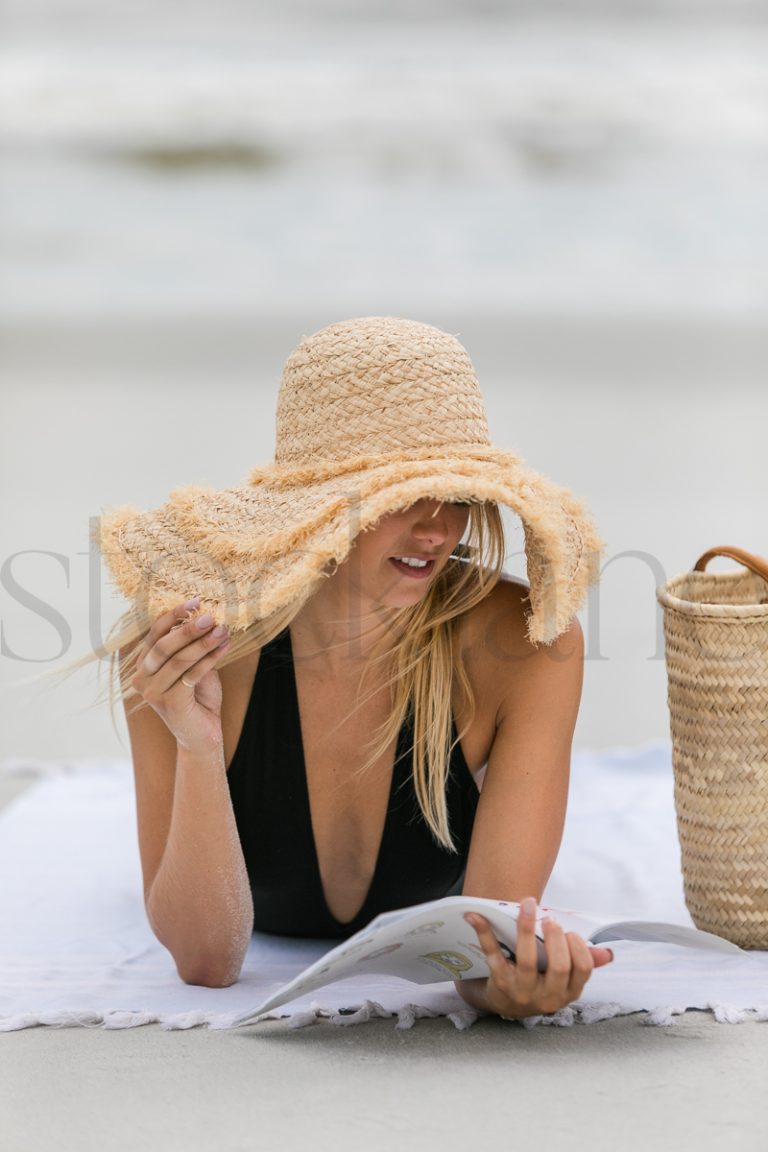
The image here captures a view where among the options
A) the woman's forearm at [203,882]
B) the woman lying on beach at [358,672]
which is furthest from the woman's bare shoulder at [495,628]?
the woman's forearm at [203,882]

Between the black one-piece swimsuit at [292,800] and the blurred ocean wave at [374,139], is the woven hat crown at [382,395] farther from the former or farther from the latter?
the blurred ocean wave at [374,139]

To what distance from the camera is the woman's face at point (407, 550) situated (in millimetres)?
1479

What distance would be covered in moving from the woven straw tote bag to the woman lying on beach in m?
0.20

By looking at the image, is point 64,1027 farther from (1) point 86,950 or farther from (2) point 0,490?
(2) point 0,490

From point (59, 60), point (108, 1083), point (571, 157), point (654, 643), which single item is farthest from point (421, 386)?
point (59, 60)

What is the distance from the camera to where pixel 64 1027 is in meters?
1.53

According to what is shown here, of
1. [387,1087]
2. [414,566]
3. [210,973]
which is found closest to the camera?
[387,1087]

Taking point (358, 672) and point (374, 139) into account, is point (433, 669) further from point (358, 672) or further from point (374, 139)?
point (374, 139)

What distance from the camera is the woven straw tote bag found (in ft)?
5.66

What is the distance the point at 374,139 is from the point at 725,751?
772 cm

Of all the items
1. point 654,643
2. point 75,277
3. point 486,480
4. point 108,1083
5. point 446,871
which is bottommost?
point 108,1083

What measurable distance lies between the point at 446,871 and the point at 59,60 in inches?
340

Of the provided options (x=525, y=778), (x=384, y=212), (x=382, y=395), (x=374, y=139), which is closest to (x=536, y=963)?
(x=525, y=778)

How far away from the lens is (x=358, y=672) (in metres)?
1.73
